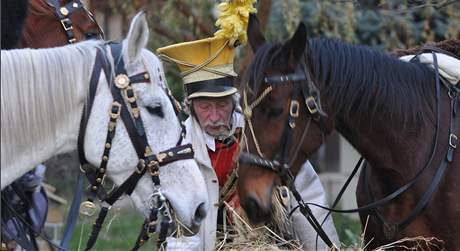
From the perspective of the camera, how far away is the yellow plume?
5.21m

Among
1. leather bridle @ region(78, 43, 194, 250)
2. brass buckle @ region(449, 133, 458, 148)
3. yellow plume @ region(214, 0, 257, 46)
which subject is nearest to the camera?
leather bridle @ region(78, 43, 194, 250)

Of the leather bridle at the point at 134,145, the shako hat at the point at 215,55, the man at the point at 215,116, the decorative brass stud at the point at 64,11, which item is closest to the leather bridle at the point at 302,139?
the man at the point at 215,116

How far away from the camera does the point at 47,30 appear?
5410mm

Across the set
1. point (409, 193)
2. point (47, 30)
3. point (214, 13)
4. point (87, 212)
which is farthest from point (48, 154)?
point (214, 13)

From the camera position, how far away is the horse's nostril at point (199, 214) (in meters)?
4.21

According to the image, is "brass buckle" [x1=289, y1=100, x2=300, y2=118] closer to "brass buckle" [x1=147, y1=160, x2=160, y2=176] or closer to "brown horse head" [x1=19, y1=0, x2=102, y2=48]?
"brass buckle" [x1=147, y1=160, x2=160, y2=176]

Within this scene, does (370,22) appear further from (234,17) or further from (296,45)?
(296,45)

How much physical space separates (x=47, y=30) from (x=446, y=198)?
2.24 meters

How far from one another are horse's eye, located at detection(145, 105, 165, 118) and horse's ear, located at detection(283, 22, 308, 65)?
0.75 m

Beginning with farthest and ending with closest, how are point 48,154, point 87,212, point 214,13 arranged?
point 214,13 → point 87,212 → point 48,154

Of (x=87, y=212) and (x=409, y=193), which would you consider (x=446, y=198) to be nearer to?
(x=409, y=193)

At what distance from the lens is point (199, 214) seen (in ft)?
13.9

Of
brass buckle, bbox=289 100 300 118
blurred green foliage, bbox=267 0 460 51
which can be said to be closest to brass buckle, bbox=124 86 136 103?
brass buckle, bbox=289 100 300 118

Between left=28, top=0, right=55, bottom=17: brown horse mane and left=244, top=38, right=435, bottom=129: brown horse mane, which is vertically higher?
left=28, top=0, right=55, bottom=17: brown horse mane
